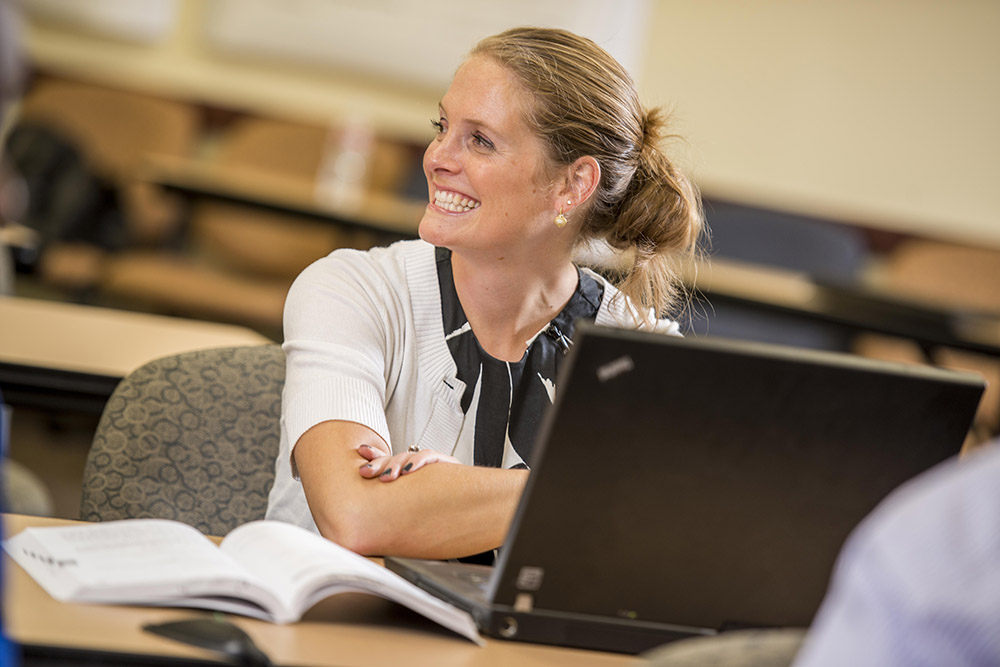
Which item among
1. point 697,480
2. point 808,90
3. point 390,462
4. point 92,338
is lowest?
point 92,338

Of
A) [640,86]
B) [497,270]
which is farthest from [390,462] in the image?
[640,86]

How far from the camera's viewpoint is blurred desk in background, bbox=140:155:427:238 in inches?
130

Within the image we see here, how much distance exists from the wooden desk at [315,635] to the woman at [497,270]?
1.14 feet

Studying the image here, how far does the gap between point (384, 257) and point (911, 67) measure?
3.79 metres

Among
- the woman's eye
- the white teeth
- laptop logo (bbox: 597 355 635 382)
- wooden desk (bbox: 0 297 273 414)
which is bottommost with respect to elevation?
wooden desk (bbox: 0 297 273 414)

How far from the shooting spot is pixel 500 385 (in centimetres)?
148

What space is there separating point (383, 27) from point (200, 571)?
13.9ft

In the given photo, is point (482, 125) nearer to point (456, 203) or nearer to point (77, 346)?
point (456, 203)

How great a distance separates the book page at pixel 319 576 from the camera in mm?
907

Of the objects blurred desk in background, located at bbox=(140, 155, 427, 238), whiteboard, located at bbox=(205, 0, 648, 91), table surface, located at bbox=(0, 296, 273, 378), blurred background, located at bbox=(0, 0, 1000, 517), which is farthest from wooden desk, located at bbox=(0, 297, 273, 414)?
whiteboard, located at bbox=(205, 0, 648, 91)

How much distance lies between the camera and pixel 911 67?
4.71m

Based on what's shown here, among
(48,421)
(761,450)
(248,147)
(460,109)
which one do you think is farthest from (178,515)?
(248,147)

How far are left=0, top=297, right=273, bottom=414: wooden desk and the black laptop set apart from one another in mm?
908

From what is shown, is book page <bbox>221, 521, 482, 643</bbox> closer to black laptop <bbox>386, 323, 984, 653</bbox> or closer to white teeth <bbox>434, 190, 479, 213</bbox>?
black laptop <bbox>386, 323, 984, 653</bbox>
